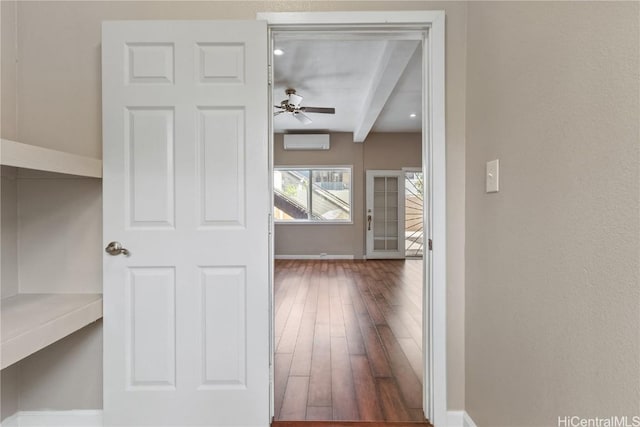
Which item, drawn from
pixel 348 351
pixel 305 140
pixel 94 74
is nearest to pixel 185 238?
pixel 94 74

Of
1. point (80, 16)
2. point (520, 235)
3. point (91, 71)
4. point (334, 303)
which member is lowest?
point (334, 303)

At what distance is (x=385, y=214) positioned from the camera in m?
7.22

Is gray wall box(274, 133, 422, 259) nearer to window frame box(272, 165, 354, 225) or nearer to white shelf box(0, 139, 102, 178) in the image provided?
window frame box(272, 165, 354, 225)

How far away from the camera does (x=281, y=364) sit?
7.50 feet

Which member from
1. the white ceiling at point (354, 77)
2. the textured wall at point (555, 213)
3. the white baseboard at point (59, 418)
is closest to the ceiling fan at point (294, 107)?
the white ceiling at point (354, 77)

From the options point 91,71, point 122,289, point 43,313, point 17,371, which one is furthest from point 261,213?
point 17,371

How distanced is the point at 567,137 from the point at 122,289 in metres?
2.00

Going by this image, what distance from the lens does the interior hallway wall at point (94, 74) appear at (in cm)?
164

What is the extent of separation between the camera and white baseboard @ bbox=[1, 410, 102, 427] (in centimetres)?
165

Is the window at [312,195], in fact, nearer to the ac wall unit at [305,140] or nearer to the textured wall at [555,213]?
the ac wall unit at [305,140]

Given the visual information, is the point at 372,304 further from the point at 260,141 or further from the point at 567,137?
the point at 567,137

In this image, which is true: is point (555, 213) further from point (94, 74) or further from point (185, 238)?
point (94, 74)

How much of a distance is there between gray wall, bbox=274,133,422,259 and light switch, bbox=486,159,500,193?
576 cm

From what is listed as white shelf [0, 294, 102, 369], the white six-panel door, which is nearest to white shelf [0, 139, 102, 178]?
the white six-panel door
